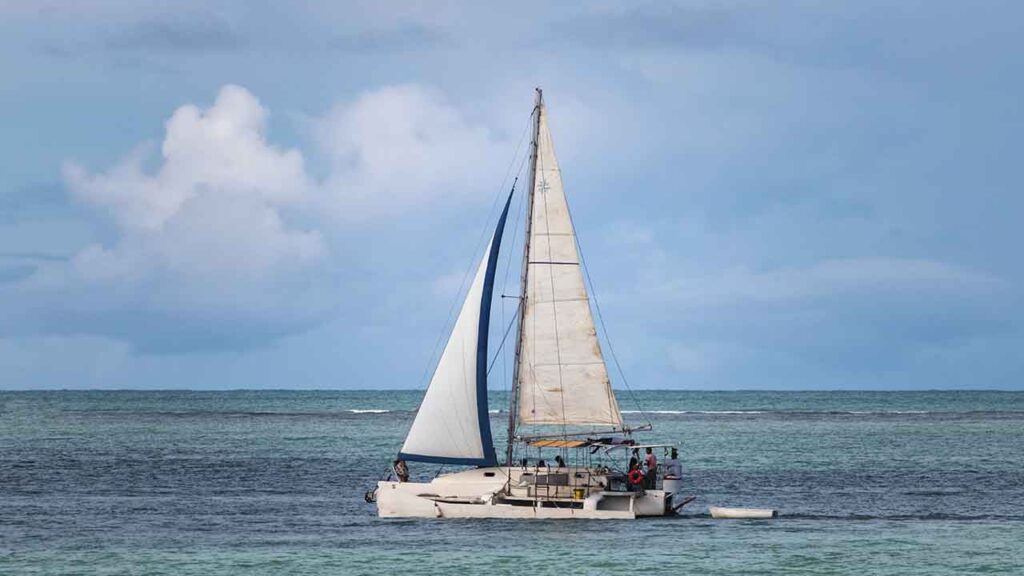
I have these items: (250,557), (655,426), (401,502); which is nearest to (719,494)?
(401,502)

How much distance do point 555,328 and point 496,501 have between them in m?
6.06

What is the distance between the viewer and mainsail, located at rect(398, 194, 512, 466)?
2117 inches

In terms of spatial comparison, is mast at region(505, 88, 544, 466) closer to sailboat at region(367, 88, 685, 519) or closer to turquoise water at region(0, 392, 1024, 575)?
sailboat at region(367, 88, 685, 519)

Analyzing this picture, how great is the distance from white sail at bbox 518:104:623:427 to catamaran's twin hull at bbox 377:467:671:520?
2.32 meters

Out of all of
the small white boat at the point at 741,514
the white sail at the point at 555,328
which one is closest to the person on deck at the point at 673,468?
the small white boat at the point at 741,514

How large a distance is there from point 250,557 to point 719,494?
26.8 metres

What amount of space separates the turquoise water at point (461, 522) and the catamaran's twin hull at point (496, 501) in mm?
774

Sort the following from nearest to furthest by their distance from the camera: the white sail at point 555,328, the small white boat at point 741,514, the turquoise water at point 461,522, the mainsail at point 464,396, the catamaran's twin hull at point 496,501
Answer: the turquoise water at point 461,522 → the catamaran's twin hull at point 496,501 → the white sail at point 555,328 → the mainsail at point 464,396 → the small white boat at point 741,514

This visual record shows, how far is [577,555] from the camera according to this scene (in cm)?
4562

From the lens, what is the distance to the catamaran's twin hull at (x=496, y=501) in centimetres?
5222

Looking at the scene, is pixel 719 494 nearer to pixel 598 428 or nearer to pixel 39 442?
pixel 598 428

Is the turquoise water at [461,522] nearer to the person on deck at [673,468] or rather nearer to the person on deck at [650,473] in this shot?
the person on deck at [650,473]

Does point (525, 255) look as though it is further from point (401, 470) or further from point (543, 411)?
point (401, 470)

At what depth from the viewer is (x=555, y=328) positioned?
5269 centimetres
